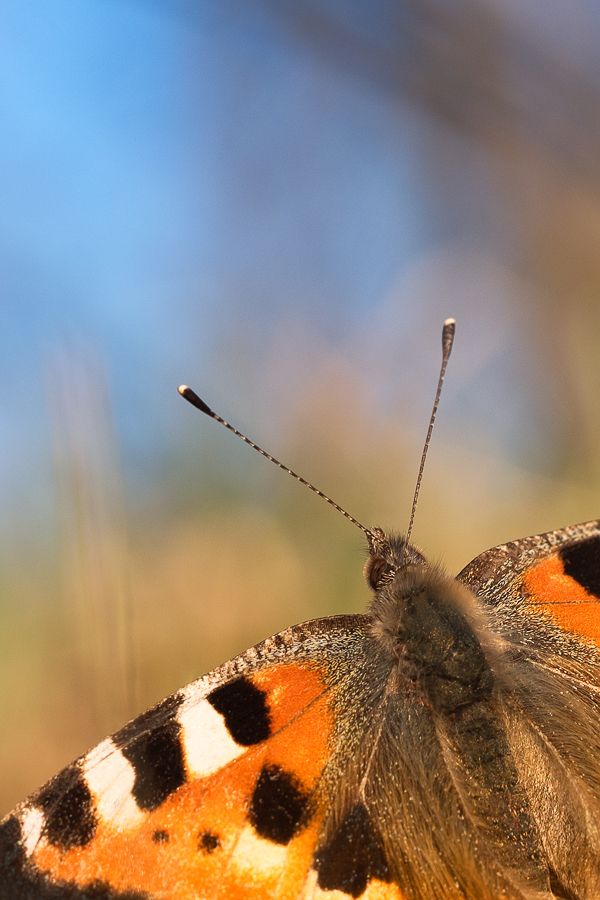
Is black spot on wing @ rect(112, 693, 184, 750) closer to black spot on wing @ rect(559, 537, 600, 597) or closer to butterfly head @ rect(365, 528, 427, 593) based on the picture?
butterfly head @ rect(365, 528, 427, 593)

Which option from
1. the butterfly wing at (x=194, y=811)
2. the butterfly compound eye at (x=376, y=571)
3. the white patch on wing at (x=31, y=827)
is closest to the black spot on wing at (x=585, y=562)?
the butterfly compound eye at (x=376, y=571)

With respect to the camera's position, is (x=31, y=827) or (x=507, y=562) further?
(x=507, y=562)

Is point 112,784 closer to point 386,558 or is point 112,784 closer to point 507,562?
point 386,558

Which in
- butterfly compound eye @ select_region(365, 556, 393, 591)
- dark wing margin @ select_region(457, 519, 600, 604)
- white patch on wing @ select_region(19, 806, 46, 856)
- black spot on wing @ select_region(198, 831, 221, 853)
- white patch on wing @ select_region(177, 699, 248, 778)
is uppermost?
butterfly compound eye @ select_region(365, 556, 393, 591)

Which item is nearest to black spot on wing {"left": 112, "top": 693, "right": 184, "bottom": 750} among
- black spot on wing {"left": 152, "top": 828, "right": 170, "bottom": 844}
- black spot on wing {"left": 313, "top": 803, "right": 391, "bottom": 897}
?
black spot on wing {"left": 152, "top": 828, "right": 170, "bottom": 844}

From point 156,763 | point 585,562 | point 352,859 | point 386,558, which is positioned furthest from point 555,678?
point 156,763

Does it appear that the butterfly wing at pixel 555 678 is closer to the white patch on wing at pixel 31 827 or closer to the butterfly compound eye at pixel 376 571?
the butterfly compound eye at pixel 376 571

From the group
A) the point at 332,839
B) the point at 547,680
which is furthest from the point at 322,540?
the point at 332,839
